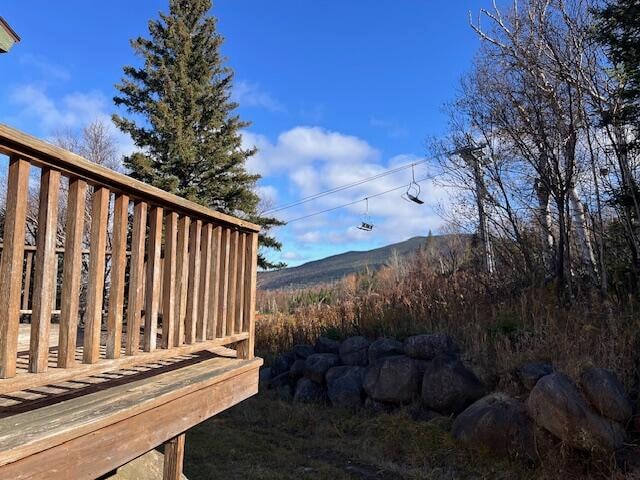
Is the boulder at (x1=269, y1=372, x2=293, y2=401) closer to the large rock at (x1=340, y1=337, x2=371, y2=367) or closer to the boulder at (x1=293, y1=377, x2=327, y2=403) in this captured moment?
the boulder at (x1=293, y1=377, x2=327, y2=403)

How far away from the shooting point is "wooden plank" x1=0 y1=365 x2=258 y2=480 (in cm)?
160

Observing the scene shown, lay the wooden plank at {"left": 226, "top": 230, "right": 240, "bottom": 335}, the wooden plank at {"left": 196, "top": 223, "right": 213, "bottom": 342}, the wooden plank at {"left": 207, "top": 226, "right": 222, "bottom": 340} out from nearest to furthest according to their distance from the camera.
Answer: the wooden plank at {"left": 196, "top": 223, "right": 213, "bottom": 342}
the wooden plank at {"left": 207, "top": 226, "right": 222, "bottom": 340}
the wooden plank at {"left": 226, "top": 230, "right": 240, "bottom": 335}

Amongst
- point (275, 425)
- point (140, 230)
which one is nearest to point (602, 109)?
point (275, 425)

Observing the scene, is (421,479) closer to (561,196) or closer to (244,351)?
(244,351)

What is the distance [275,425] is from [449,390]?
2.35 meters

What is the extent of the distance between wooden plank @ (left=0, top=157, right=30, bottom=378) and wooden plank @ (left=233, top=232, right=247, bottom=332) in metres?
1.92

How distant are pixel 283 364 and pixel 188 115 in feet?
38.1

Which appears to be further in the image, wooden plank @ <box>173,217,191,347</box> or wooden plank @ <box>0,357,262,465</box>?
wooden plank @ <box>173,217,191,347</box>

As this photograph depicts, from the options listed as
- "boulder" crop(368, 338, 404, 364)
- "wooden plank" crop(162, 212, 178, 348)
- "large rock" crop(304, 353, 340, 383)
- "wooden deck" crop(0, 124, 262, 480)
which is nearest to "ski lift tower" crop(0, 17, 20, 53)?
"wooden deck" crop(0, 124, 262, 480)

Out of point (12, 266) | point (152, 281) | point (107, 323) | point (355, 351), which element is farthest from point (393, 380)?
point (12, 266)

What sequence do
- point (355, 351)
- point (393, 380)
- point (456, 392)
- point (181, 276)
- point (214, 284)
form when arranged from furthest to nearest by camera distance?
point (355, 351) < point (393, 380) < point (456, 392) < point (214, 284) < point (181, 276)

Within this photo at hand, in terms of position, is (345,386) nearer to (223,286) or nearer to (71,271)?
(223,286)

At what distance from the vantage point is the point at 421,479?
15.5ft

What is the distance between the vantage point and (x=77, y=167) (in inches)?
75.6
